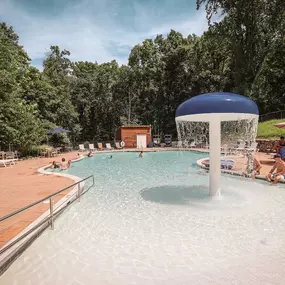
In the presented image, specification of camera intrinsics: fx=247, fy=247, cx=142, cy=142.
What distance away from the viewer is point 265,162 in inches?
536

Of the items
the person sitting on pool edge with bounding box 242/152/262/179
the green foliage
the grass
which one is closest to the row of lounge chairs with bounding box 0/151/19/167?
the green foliage

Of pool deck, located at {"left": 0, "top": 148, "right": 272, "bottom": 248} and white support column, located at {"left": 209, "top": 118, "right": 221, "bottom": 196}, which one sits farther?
white support column, located at {"left": 209, "top": 118, "right": 221, "bottom": 196}

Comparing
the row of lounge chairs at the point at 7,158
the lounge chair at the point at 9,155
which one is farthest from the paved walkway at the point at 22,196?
the lounge chair at the point at 9,155

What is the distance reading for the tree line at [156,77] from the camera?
80.8ft

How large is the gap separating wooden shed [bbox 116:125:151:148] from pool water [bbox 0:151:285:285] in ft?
68.4

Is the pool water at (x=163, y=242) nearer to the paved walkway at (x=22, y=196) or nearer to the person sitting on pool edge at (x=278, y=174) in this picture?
the paved walkway at (x=22, y=196)

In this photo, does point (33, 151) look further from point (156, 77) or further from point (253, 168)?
point (156, 77)

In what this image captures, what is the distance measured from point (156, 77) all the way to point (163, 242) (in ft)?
104

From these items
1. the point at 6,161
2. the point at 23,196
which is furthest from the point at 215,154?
the point at 6,161

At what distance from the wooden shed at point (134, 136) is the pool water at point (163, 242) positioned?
20842mm

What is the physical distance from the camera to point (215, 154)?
7305mm

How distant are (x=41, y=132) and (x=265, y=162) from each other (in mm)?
17751

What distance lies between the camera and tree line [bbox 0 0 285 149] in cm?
2462

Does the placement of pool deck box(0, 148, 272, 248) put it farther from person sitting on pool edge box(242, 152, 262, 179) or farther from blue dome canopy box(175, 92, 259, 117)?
blue dome canopy box(175, 92, 259, 117)
